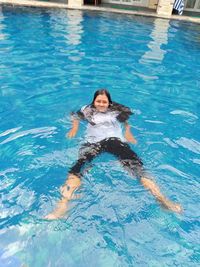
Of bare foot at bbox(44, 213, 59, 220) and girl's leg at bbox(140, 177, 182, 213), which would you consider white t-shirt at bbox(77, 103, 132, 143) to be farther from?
bare foot at bbox(44, 213, 59, 220)

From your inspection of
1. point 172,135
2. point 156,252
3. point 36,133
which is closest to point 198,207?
point 156,252

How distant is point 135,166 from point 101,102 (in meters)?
1.19

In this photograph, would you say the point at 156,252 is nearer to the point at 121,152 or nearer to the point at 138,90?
the point at 121,152

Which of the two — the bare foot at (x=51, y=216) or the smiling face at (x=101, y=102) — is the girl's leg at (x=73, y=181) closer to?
the bare foot at (x=51, y=216)

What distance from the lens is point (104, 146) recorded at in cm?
460

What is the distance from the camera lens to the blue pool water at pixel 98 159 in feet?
11.4

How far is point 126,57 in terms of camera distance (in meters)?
10.6

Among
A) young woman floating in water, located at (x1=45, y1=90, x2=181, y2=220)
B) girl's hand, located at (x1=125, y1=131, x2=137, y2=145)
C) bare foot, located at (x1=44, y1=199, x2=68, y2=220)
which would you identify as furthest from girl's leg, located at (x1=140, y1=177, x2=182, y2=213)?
bare foot, located at (x1=44, y1=199, x2=68, y2=220)

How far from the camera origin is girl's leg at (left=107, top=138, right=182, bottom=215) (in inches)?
154

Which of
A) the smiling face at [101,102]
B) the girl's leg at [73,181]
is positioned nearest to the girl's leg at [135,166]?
the girl's leg at [73,181]

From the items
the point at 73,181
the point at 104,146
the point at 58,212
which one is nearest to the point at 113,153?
the point at 104,146

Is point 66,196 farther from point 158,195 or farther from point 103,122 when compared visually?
point 103,122

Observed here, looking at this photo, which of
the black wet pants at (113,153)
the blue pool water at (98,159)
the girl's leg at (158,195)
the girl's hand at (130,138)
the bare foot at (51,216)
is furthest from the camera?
the girl's hand at (130,138)

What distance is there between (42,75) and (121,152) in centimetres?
465
